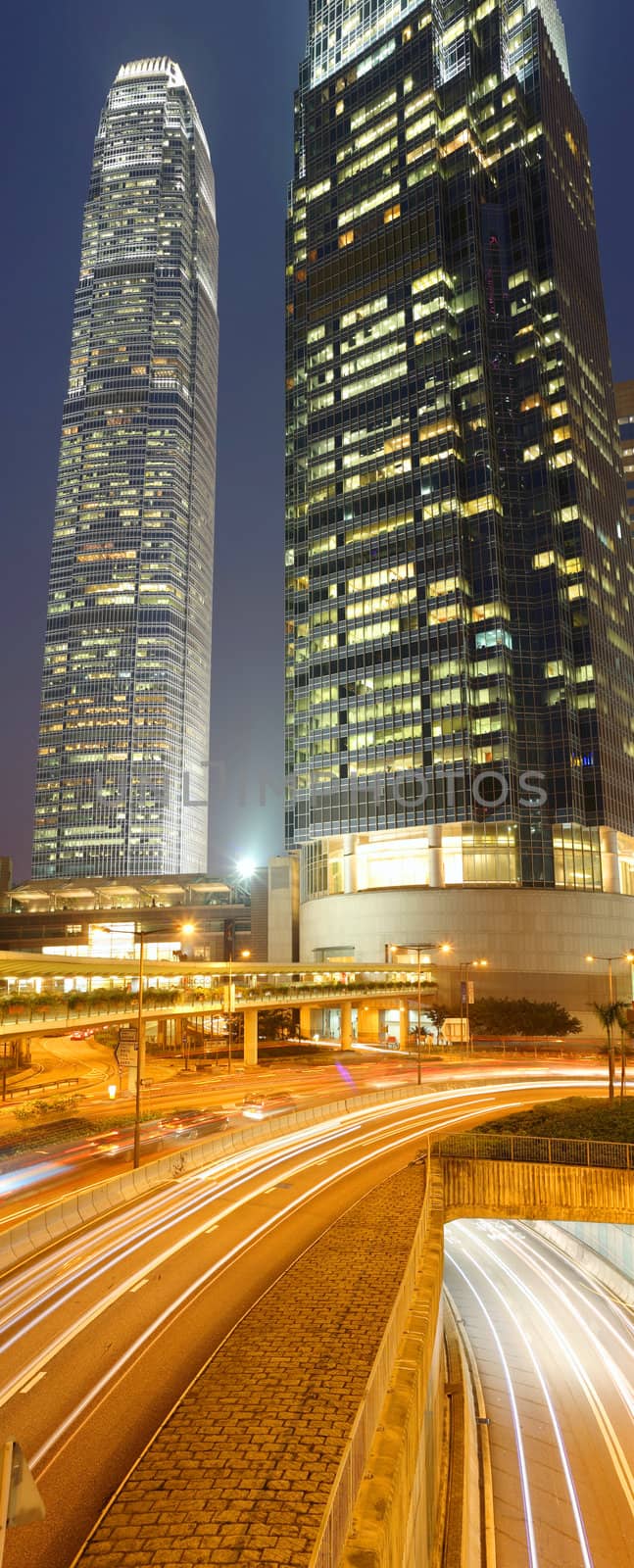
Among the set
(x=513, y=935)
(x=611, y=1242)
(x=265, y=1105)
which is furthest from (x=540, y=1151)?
(x=513, y=935)

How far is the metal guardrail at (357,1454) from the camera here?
795 centimetres

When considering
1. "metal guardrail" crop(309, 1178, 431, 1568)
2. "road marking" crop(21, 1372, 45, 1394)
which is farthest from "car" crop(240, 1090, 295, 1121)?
"metal guardrail" crop(309, 1178, 431, 1568)

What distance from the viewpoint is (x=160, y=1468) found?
1223cm

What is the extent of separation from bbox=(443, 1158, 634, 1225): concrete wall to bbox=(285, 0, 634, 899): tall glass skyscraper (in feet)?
273

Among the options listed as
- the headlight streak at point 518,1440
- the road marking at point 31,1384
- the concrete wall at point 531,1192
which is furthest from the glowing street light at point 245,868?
the road marking at point 31,1384

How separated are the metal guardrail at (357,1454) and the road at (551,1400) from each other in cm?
878

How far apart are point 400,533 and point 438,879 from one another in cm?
5042

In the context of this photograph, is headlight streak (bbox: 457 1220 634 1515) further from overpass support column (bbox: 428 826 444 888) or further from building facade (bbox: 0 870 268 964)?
building facade (bbox: 0 870 268 964)

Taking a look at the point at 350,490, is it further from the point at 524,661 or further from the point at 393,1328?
the point at 393,1328

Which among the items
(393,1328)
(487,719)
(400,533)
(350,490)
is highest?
(350,490)

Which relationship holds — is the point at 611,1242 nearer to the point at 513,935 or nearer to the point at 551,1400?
the point at 551,1400

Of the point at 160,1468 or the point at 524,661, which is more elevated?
the point at 524,661

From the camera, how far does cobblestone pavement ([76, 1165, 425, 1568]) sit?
10.3 m

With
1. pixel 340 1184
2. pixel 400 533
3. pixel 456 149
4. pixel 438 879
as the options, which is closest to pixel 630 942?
pixel 438 879
